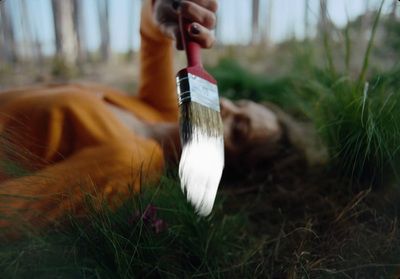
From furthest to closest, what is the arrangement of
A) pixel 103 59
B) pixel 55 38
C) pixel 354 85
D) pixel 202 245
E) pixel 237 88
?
pixel 103 59 → pixel 55 38 → pixel 237 88 → pixel 354 85 → pixel 202 245

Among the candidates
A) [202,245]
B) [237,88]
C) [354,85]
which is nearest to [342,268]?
[202,245]

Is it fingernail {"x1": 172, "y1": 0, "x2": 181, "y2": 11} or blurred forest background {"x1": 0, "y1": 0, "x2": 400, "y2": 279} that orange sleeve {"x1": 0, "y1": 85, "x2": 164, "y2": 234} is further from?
fingernail {"x1": 172, "y1": 0, "x2": 181, "y2": 11}

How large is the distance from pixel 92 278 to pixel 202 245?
0.22 metres

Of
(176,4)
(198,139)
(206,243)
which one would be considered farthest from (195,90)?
(206,243)

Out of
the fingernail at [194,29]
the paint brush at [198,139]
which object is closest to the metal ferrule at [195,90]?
the paint brush at [198,139]

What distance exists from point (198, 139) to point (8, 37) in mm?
2601

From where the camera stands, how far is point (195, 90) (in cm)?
56

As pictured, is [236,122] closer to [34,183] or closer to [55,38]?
[34,183]

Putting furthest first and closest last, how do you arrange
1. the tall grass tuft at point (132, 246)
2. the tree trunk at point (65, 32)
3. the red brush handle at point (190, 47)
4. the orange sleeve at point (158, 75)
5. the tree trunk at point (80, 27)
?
the tree trunk at point (80, 27)
the tree trunk at point (65, 32)
the orange sleeve at point (158, 75)
the red brush handle at point (190, 47)
the tall grass tuft at point (132, 246)

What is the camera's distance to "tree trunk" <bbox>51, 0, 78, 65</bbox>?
2.07 meters

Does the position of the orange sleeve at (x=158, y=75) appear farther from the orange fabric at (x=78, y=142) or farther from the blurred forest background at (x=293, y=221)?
the blurred forest background at (x=293, y=221)

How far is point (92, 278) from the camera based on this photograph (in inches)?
20.7

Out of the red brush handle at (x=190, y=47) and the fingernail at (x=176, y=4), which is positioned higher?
the fingernail at (x=176, y=4)

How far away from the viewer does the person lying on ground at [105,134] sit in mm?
542
